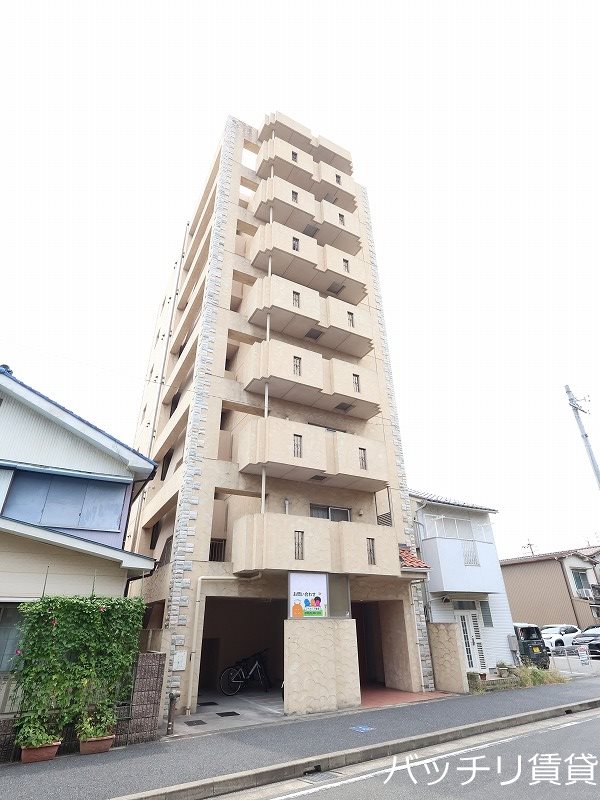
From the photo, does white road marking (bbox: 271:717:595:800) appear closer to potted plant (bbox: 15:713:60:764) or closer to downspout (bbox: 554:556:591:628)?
potted plant (bbox: 15:713:60:764)

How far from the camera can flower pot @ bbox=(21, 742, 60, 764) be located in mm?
7772

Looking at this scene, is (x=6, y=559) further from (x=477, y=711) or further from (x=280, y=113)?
(x=280, y=113)

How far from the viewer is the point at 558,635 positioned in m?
28.9

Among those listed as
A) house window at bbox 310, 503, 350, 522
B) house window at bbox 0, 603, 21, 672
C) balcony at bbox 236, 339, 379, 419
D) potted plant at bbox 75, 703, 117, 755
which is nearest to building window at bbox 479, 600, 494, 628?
house window at bbox 310, 503, 350, 522

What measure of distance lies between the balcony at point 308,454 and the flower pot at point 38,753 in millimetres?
8825

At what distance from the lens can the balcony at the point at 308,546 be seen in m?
13.5

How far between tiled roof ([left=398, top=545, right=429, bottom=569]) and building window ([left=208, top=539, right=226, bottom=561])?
22.8 feet

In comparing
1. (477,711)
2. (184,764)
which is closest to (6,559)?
(184,764)

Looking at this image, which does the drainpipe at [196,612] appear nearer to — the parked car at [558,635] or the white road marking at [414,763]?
the white road marking at [414,763]

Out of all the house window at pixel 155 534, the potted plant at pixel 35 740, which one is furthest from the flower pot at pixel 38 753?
the house window at pixel 155 534

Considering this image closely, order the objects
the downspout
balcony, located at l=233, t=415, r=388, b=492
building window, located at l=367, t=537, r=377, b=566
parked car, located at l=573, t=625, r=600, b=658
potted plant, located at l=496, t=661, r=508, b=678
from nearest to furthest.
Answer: building window, located at l=367, t=537, r=377, b=566, balcony, located at l=233, t=415, r=388, b=492, potted plant, located at l=496, t=661, r=508, b=678, parked car, located at l=573, t=625, r=600, b=658, the downspout

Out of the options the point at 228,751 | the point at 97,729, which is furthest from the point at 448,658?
the point at 97,729

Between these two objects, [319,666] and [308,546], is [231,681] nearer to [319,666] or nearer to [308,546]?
[319,666]

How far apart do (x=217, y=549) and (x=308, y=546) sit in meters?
4.40
